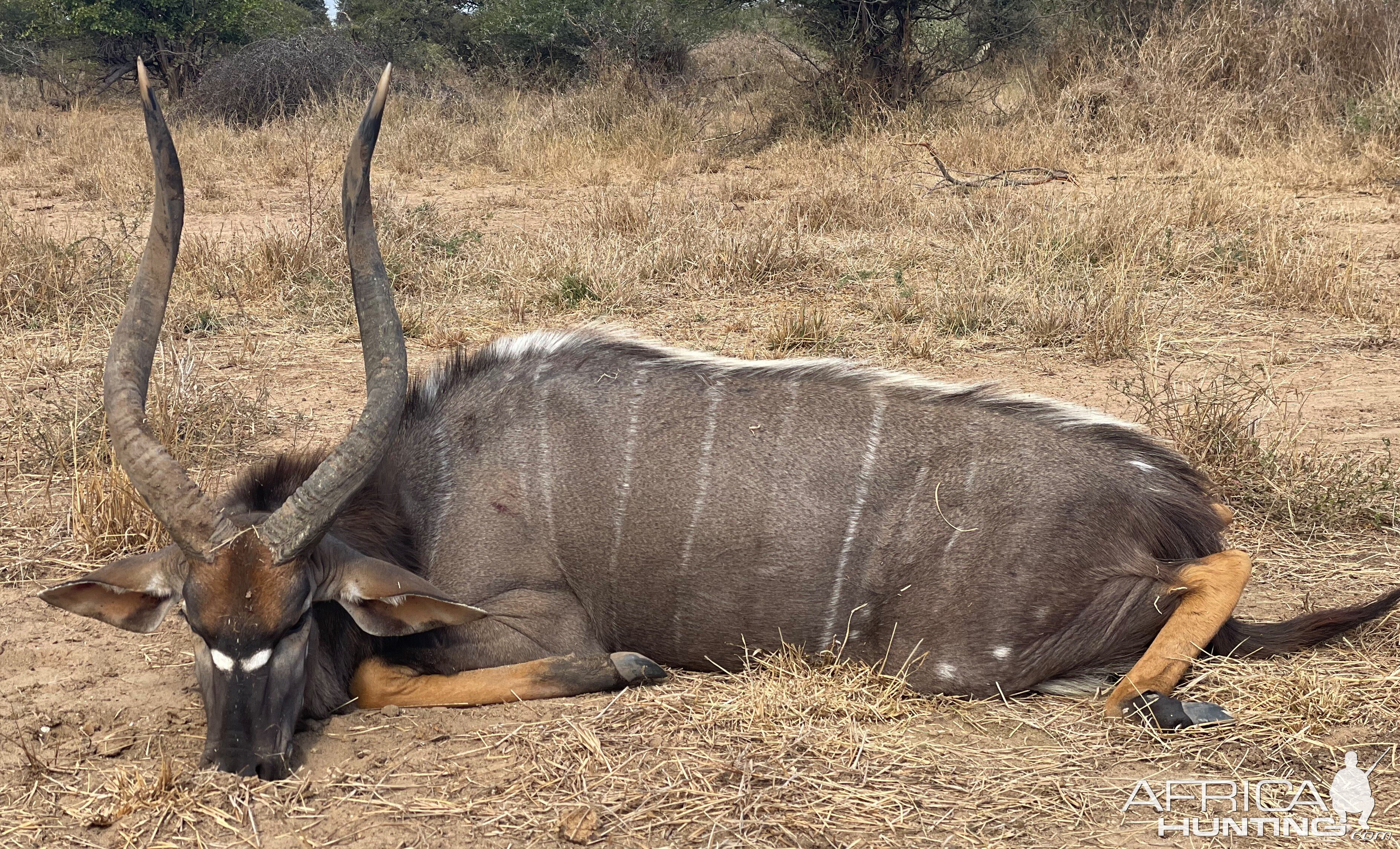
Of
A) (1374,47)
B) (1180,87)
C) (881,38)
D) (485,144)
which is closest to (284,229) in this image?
(485,144)

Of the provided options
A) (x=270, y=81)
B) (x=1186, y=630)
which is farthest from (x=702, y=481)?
(x=270, y=81)

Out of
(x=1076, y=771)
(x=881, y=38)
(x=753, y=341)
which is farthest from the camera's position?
(x=881, y=38)

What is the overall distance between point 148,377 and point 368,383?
1.78 ft

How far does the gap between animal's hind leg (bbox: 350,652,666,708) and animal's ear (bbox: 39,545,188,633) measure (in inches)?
20.5

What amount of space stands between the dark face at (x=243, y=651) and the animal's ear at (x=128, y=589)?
140 mm

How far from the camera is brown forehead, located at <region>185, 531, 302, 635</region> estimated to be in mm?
2791

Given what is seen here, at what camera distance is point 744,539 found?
339 centimetres

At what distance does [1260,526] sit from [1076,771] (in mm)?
1759

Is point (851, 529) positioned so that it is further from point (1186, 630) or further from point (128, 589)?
point (128, 589)

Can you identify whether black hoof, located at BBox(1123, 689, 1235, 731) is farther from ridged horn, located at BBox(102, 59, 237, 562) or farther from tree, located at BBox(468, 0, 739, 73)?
tree, located at BBox(468, 0, 739, 73)

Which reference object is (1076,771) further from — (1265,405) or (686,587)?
(1265,405)

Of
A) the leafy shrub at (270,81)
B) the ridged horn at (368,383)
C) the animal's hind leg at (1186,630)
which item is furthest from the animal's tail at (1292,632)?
the leafy shrub at (270,81)

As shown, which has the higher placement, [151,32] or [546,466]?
[151,32]

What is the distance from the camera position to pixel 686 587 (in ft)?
11.2
